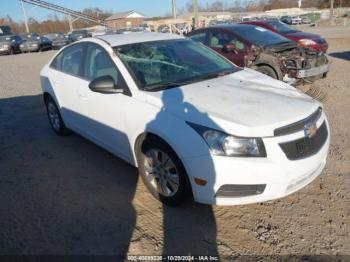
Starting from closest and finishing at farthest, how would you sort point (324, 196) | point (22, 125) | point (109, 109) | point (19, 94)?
point (324, 196) → point (109, 109) → point (22, 125) → point (19, 94)

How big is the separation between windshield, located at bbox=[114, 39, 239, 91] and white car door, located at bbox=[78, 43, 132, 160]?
204 millimetres

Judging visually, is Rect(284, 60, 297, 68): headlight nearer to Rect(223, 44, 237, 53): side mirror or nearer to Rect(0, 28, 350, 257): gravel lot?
Rect(223, 44, 237, 53): side mirror

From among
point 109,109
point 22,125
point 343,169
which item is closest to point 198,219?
point 109,109

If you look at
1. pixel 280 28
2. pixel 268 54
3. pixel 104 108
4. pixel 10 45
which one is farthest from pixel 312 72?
pixel 10 45

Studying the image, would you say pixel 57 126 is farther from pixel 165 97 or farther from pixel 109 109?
pixel 165 97

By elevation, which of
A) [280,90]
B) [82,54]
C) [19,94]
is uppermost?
[82,54]

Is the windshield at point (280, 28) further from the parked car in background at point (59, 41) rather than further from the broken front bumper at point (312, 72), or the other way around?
the parked car in background at point (59, 41)

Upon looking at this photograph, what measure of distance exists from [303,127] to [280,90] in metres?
0.78

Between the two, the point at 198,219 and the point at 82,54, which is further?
the point at 82,54

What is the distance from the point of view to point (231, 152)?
2.58 metres

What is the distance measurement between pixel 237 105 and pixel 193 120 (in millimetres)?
478

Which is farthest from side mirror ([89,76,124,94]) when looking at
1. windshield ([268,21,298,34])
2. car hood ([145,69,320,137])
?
windshield ([268,21,298,34])

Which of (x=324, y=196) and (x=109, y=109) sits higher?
(x=109, y=109)

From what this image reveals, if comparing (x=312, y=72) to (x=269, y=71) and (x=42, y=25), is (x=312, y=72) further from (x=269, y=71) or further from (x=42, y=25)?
(x=42, y=25)
